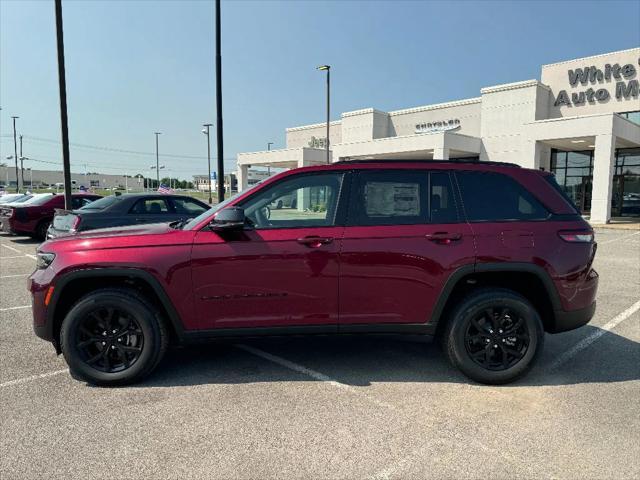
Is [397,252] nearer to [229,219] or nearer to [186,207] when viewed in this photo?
[229,219]

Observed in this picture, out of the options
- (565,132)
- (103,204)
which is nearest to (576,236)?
(103,204)

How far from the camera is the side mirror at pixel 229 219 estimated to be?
3523 mm

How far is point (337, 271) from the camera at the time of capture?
12.1ft

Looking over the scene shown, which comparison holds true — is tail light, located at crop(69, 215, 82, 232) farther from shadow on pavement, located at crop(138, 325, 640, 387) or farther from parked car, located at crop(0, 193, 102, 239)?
shadow on pavement, located at crop(138, 325, 640, 387)

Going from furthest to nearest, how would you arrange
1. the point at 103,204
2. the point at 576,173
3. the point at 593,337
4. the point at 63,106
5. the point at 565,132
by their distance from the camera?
the point at 576,173
the point at 565,132
the point at 63,106
the point at 103,204
the point at 593,337

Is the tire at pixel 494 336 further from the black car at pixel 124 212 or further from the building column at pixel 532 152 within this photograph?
the building column at pixel 532 152

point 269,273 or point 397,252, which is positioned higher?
point 397,252

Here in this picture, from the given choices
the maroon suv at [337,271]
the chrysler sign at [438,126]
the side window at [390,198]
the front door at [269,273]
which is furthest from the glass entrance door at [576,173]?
the front door at [269,273]

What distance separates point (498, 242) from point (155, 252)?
2.73 metres

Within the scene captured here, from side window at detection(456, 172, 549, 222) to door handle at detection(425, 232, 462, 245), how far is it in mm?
231

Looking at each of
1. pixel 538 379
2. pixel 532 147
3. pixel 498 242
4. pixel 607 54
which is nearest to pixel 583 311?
pixel 538 379

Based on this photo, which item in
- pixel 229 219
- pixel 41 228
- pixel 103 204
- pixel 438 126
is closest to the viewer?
pixel 229 219

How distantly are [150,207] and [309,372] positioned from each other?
23.9 ft

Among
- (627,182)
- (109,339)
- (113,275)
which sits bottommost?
(109,339)
